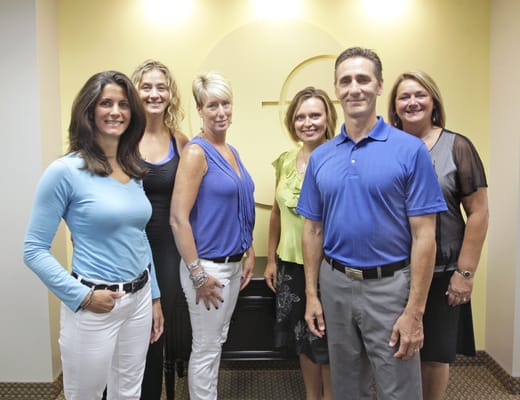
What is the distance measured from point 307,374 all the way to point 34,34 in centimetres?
213

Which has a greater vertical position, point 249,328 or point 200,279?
point 200,279

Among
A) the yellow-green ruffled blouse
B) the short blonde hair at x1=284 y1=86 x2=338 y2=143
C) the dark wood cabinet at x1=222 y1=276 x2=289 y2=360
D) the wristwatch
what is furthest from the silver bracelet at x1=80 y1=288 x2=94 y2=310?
the wristwatch

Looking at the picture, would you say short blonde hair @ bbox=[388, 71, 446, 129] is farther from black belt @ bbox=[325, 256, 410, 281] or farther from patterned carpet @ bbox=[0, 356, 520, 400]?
patterned carpet @ bbox=[0, 356, 520, 400]

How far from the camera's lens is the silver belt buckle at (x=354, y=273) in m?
1.37

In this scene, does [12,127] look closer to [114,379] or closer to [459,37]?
[114,379]

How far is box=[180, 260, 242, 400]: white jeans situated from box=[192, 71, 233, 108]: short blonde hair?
25.5 inches

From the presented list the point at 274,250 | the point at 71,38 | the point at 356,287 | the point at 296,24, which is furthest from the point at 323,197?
the point at 71,38

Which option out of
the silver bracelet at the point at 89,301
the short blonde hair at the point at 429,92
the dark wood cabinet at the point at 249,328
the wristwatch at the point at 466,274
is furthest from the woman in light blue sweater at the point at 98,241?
the wristwatch at the point at 466,274

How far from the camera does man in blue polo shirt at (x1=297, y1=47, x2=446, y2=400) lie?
4.32ft

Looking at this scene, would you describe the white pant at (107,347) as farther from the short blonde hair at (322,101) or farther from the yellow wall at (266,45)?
the yellow wall at (266,45)

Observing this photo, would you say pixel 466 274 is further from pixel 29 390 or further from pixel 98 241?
pixel 29 390

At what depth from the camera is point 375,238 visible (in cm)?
135

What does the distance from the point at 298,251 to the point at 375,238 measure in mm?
527

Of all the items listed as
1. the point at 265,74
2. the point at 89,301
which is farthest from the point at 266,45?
the point at 89,301
